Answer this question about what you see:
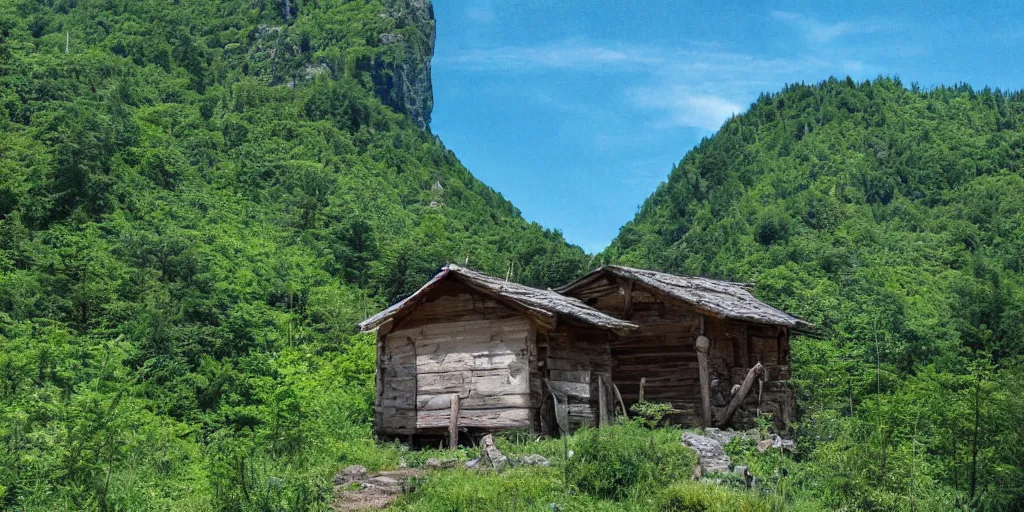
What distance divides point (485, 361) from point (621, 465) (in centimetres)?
595

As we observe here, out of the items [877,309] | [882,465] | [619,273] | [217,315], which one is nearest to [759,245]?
[877,309]

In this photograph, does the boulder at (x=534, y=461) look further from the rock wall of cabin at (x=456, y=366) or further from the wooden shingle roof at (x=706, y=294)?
the wooden shingle roof at (x=706, y=294)

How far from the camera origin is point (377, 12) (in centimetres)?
13888

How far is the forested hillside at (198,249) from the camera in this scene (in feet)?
50.7

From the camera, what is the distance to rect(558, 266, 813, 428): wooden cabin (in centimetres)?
2211

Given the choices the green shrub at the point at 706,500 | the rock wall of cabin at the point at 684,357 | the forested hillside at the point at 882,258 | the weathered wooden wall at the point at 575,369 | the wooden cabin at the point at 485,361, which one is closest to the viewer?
the green shrub at the point at 706,500

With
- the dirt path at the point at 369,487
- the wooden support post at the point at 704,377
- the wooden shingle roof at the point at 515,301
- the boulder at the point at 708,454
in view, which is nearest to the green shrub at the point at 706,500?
the boulder at the point at 708,454

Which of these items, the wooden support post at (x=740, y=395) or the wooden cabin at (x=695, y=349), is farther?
the wooden cabin at (x=695, y=349)

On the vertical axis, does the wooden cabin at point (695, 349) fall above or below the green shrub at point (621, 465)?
above

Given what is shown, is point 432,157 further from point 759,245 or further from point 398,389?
point 398,389

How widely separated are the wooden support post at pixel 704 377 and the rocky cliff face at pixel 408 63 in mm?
108571

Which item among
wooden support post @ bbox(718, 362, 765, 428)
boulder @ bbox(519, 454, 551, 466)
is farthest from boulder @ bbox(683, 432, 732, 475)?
wooden support post @ bbox(718, 362, 765, 428)

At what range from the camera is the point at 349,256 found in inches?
2453

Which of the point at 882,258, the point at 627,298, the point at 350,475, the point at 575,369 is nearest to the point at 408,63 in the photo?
the point at 882,258
